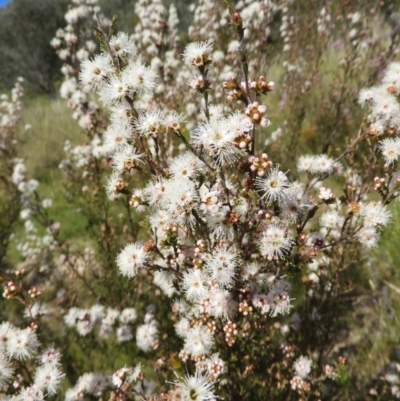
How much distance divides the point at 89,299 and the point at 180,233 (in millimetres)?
2680

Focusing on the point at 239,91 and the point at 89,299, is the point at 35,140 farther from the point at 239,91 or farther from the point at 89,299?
the point at 239,91

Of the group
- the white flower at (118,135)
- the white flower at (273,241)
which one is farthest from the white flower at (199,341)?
the white flower at (118,135)

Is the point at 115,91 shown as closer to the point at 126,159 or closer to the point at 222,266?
the point at 126,159

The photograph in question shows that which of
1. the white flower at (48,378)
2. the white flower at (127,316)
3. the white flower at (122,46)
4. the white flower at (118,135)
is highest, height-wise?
the white flower at (122,46)

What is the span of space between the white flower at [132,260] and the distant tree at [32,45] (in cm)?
2066

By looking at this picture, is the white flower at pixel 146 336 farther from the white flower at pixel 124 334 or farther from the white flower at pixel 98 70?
the white flower at pixel 98 70

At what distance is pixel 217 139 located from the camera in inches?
61.0

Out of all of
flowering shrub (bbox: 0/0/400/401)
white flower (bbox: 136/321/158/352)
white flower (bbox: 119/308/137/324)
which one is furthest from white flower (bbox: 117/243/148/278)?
white flower (bbox: 119/308/137/324)

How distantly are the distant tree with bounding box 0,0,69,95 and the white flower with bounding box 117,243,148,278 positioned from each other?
2066 centimetres

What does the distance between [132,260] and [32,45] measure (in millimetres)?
22506

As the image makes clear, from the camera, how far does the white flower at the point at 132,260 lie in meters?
1.93

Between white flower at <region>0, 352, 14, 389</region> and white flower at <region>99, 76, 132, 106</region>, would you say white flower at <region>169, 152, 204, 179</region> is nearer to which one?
white flower at <region>99, 76, 132, 106</region>

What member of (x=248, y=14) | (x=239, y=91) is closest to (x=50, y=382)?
(x=239, y=91)

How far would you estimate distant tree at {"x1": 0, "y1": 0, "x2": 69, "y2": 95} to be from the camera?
65.8 ft
